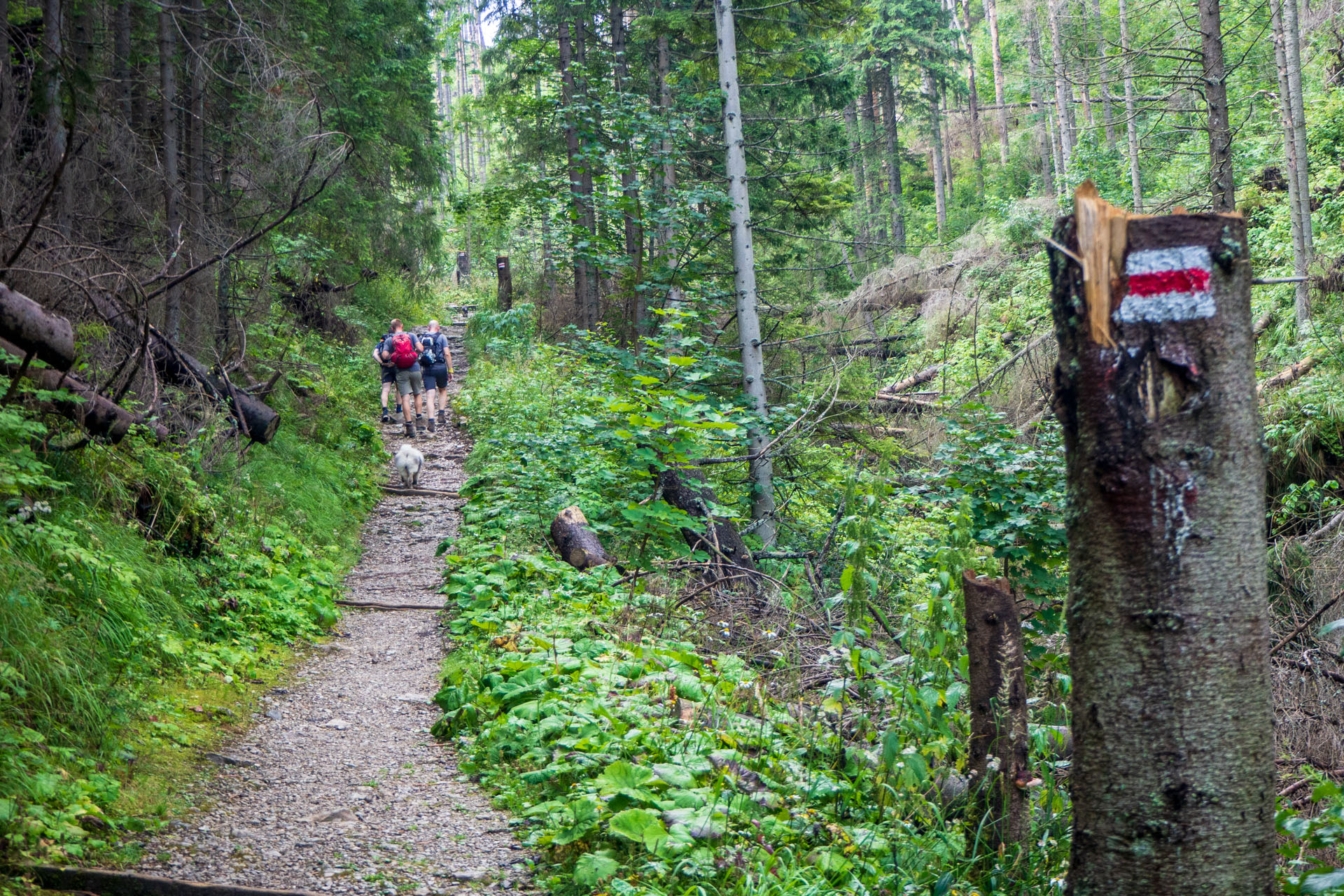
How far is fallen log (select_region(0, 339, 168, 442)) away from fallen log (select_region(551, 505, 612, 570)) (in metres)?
3.54

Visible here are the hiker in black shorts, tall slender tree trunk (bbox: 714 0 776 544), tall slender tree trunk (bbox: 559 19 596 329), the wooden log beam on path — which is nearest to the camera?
the wooden log beam on path

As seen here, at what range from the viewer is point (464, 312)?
29.9 meters

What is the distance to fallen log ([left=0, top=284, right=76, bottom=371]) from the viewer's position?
4.97m

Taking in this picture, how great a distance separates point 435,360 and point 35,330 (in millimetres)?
9685

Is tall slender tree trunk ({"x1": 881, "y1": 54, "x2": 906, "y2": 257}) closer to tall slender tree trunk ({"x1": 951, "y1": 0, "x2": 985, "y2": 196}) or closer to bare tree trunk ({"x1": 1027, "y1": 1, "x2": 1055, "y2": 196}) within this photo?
bare tree trunk ({"x1": 1027, "y1": 1, "x2": 1055, "y2": 196})

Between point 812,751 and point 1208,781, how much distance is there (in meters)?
2.08

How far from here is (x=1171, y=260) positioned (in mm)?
2031

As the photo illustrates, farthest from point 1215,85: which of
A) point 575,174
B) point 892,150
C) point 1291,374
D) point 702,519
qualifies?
point 892,150

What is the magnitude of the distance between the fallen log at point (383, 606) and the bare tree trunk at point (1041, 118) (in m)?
26.2

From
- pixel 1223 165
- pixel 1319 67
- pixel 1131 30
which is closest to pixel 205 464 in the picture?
pixel 1223 165

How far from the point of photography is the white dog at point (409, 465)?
12.0 metres

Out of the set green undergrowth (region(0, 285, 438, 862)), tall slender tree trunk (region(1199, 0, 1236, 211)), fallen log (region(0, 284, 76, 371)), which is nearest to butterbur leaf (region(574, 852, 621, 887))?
green undergrowth (region(0, 285, 438, 862))

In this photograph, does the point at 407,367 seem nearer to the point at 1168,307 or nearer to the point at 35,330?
the point at 35,330

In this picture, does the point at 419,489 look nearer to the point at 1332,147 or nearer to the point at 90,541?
the point at 90,541
